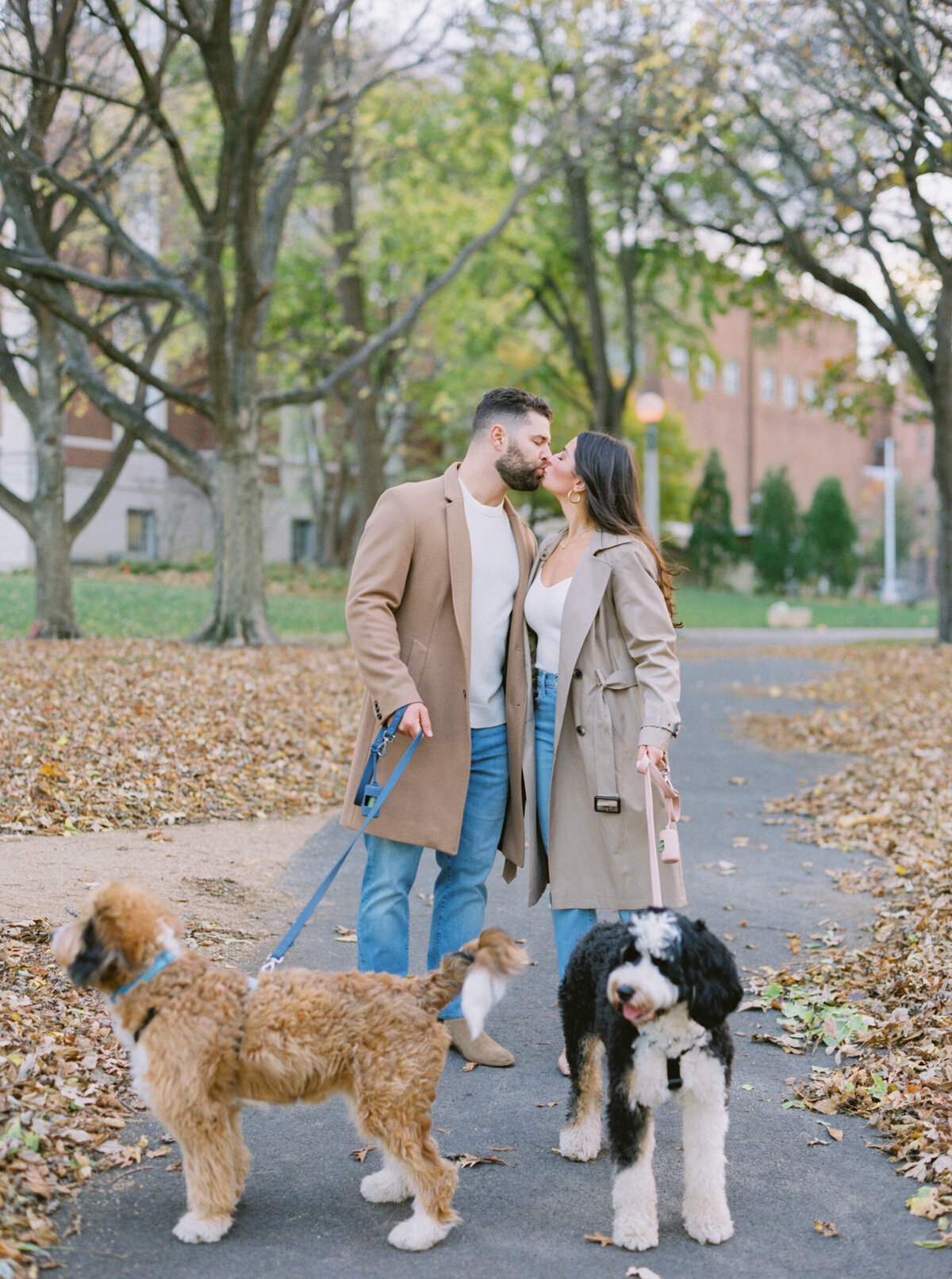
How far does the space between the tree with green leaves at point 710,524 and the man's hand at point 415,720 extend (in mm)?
42719

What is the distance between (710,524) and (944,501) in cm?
2578

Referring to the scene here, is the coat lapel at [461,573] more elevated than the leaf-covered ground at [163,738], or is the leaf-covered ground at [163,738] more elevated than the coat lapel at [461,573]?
the coat lapel at [461,573]

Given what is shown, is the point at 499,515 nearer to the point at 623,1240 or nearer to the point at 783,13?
the point at 623,1240

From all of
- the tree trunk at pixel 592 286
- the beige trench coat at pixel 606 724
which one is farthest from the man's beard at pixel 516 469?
the tree trunk at pixel 592 286

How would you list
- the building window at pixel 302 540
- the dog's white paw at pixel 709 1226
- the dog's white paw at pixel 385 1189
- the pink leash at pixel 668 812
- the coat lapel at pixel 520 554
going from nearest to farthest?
the dog's white paw at pixel 709 1226
the dog's white paw at pixel 385 1189
the pink leash at pixel 668 812
the coat lapel at pixel 520 554
the building window at pixel 302 540

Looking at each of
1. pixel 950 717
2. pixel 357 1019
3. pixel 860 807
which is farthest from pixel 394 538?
pixel 950 717

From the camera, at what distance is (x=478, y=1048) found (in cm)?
464

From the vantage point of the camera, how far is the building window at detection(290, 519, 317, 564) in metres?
37.3

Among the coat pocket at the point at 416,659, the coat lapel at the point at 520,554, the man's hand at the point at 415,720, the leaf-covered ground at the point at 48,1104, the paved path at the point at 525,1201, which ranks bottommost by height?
the paved path at the point at 525,1201

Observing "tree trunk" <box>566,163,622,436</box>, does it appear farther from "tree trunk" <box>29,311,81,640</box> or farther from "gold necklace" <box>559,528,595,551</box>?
"gold necklace" <box>559,528,595,551</box>

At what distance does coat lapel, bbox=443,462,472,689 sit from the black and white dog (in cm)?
128

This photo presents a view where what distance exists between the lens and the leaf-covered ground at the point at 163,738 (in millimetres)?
7797

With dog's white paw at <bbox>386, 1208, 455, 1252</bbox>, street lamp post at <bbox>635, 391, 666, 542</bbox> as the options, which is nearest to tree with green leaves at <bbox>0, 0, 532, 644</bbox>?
street lamp post at <bbox>635, 391, 666, 542</bbox>

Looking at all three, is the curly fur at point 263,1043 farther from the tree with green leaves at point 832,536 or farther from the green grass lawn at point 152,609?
the tree with green leaves at point 832,536
